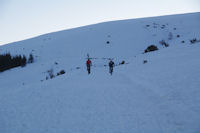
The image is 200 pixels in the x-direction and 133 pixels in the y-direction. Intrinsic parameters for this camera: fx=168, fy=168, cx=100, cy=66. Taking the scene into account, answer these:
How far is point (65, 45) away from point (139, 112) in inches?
1374

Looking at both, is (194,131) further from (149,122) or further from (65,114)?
(65,114)

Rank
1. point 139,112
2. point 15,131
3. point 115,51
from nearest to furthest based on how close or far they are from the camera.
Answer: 1. point 15,131
2. point 139,112
3. point 115,51

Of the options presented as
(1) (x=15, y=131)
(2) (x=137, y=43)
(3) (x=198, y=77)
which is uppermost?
(2) (x=137, y=43)

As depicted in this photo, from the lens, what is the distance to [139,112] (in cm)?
484

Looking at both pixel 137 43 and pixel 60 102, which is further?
pixel 137 43

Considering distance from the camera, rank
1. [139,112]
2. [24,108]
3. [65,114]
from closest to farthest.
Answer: [139,112]
[65,114]
[24,108]

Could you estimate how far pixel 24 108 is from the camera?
5984 millimetres

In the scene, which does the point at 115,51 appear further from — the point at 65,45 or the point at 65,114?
the point at 65,114

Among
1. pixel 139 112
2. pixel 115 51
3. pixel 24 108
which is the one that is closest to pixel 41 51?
pixel 115 51

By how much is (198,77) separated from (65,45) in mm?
34126

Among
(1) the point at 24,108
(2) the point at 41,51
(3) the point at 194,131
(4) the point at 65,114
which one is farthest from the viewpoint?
(2) the point at 41,51

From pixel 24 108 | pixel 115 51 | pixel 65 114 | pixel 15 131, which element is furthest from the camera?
pixel 115 51

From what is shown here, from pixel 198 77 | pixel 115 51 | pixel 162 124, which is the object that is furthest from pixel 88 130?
pixel 115 51

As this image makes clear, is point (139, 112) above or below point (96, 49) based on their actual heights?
below
